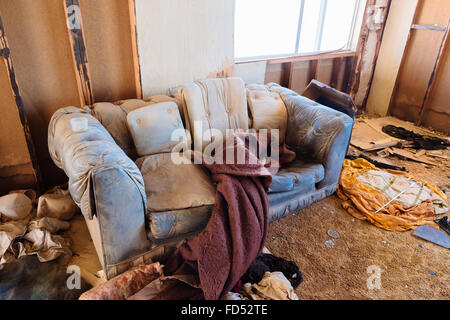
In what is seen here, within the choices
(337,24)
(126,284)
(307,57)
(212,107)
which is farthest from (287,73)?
(126,284)

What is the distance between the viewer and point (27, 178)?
7.50 feet

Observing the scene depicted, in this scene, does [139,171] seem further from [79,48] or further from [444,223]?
[444,223]

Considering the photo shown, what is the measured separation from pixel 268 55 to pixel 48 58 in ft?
6.93

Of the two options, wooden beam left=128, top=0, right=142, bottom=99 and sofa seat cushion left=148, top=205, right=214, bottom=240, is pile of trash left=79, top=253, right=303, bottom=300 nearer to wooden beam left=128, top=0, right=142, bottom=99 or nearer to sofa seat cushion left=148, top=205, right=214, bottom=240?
sofa seat cushion left=148, top=205, right=214, bottom=240

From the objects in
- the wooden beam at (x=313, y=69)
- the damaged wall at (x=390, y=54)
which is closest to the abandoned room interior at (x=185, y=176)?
the wooden beam at (x=313, y=69)

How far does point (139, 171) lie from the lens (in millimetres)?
1638

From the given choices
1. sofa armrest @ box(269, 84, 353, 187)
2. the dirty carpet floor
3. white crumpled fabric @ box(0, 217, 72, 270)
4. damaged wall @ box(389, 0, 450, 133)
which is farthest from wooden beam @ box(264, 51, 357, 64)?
white crumpled fabric @ box(0, 217, 72, 270)

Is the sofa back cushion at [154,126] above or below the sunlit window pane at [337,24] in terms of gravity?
below

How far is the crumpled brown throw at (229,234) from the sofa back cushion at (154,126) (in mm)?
428

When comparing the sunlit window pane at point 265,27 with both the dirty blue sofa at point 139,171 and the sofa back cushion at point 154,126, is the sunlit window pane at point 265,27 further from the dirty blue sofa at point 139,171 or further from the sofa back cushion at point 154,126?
the sofa back cushion at point 154,126

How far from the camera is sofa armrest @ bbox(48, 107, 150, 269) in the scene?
4.72 feet

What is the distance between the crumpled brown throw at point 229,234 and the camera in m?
1.58

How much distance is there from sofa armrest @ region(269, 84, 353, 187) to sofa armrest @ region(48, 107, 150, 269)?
132 centimetres

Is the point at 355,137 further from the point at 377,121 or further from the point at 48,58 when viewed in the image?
the point at 48,58
